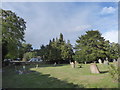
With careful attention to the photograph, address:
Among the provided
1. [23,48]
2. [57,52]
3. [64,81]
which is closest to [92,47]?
[57,52]

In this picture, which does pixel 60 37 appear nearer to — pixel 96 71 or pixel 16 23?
pixel 16 23

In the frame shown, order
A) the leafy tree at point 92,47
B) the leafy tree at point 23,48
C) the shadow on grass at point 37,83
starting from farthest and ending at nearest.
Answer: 1. the leafy tree at point 92,47
2. the leafy tree at point 23,48
3. the shadow on grass at point 37,83

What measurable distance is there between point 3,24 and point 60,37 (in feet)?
82.5

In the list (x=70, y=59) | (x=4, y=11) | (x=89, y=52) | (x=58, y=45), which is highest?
(x=4, y=11)

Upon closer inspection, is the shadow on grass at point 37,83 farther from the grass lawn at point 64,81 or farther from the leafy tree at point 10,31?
the leafy tree at point 10,31

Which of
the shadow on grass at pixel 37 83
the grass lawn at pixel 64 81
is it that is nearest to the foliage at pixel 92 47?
the grass lawn at pixel 64 81

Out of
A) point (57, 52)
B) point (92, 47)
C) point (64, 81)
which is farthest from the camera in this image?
point (57, 52)

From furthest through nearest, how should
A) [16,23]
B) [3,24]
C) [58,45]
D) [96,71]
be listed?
[58,45] < [16,23] < [3,24] < [96,71]

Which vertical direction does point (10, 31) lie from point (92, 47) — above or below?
above

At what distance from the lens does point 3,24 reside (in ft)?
60.7

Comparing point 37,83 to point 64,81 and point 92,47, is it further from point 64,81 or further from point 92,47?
point 92,47

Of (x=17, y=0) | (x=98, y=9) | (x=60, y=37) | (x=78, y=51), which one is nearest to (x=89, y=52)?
(x=78, y=51)

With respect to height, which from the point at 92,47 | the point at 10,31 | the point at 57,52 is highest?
the point at 10,31

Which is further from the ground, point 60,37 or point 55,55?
point 60,37
